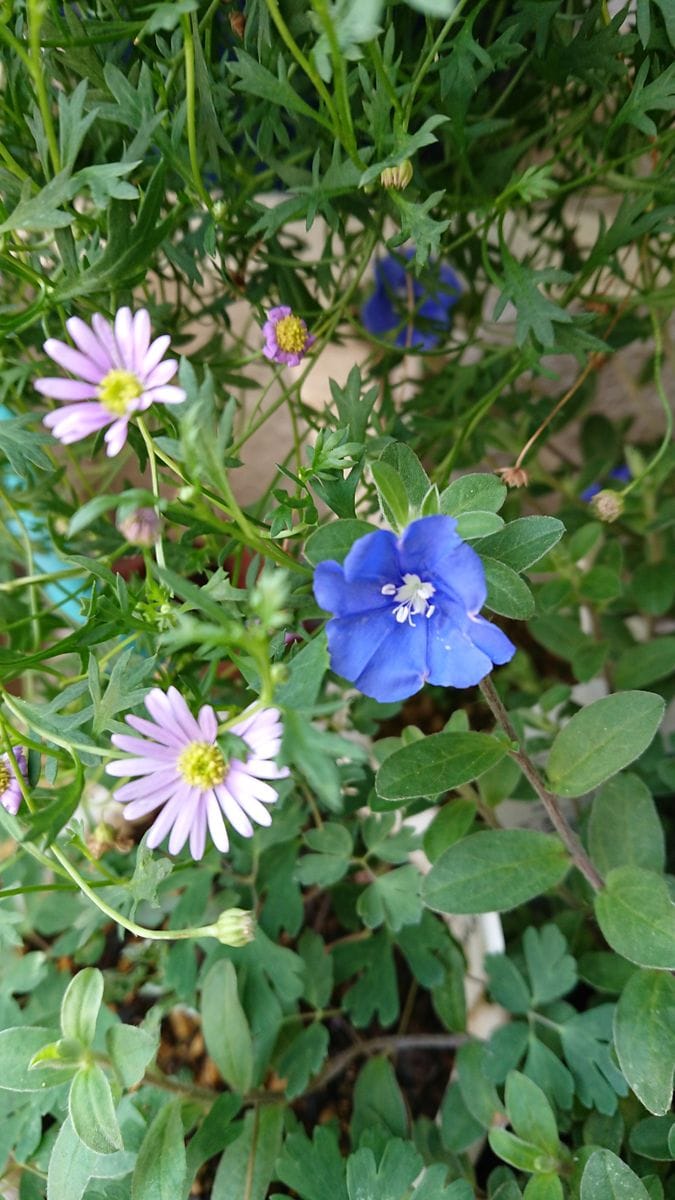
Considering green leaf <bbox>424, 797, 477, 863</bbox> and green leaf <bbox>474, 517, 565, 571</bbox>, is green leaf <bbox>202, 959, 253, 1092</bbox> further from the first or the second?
green leaf <bbox>474, 517, 565, 571</bbox>

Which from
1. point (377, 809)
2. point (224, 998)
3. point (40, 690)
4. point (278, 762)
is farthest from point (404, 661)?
point (40, 690)

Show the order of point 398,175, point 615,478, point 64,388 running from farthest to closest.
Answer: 1. point 615,478
2. point 398,175
3. point 64,388

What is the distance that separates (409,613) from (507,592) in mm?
41

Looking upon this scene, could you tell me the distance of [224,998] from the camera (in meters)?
0.56

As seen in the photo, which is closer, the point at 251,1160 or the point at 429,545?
the point at 429,545

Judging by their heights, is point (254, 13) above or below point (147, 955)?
above

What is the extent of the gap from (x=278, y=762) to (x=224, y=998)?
13.0 inches

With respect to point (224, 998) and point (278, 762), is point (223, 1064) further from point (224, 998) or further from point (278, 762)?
point (278, 762)

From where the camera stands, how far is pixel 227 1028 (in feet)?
1.83

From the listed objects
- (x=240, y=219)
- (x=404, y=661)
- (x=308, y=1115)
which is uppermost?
(x=240, y=219)

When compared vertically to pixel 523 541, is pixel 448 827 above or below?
below

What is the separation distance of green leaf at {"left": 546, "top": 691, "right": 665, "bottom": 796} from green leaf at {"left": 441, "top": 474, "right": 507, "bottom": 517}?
0.51ft

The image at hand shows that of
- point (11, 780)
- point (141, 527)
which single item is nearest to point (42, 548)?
point (11, 780)

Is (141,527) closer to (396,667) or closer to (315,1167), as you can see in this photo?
(396,667)
